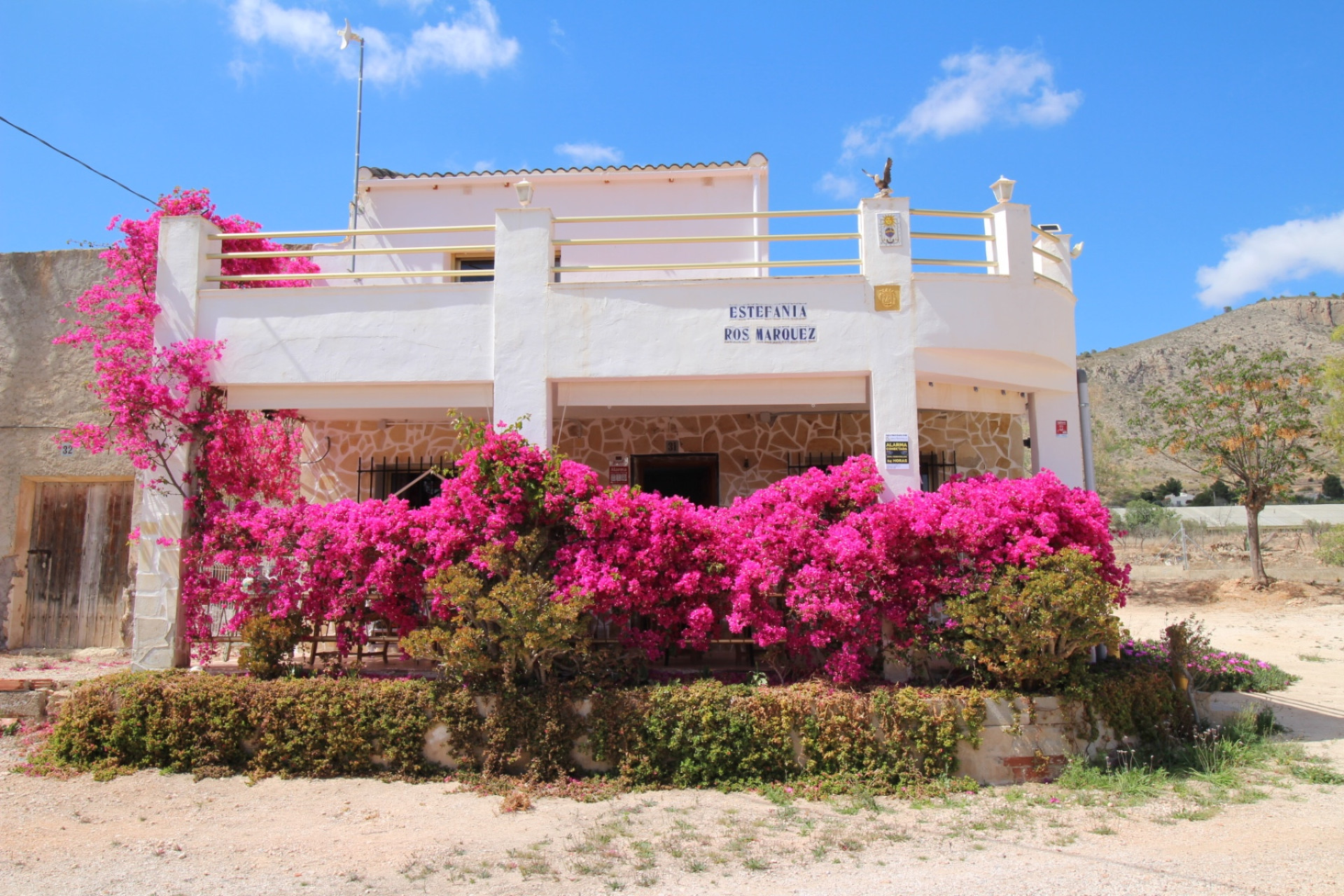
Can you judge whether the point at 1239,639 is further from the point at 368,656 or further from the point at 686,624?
the point at 368,656

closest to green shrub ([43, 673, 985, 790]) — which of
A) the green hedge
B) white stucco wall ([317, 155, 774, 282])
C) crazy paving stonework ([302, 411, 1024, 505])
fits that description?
the green hedge

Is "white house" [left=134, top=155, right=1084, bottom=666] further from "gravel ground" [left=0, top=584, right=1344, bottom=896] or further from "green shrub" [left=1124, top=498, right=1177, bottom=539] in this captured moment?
"green shrub" [left=1124, top=498, right=1177, bottom=539]

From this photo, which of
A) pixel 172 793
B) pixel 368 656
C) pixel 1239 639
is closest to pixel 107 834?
pixel 172 793

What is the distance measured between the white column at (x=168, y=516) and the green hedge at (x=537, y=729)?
0.81 metres

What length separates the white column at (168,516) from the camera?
8.02 metres

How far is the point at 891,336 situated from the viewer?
8.06m

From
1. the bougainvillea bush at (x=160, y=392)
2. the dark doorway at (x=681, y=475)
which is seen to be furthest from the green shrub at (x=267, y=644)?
the dark doorway at (x=681, y=475)

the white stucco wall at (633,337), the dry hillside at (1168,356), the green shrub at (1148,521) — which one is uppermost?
the dry hillside at (1168,356)

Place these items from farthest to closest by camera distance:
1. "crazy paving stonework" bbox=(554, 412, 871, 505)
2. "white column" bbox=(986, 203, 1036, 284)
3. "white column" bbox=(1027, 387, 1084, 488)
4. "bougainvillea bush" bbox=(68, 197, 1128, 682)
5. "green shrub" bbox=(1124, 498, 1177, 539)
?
"green shrub" bbox=(1124, 498, 1177, 539), "crazy paving stonework" bbox=(554, 412, 871, 505), "white column" bbox=(1027, 387, 1084, 488), "white column" bbox=(986, 203, 1036, 284), "bougainvillea bush" bbox=(68, 197, 1128, 682)

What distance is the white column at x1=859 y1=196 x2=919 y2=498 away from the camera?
25.7 feet

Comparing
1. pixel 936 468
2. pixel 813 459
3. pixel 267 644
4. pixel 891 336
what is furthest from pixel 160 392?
pixel 936 468

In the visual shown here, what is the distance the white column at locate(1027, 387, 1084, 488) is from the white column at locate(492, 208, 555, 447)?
5015 mm

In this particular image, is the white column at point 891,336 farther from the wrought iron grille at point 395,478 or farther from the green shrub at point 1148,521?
the green shrub at point 1148,521

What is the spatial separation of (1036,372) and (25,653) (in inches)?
482
